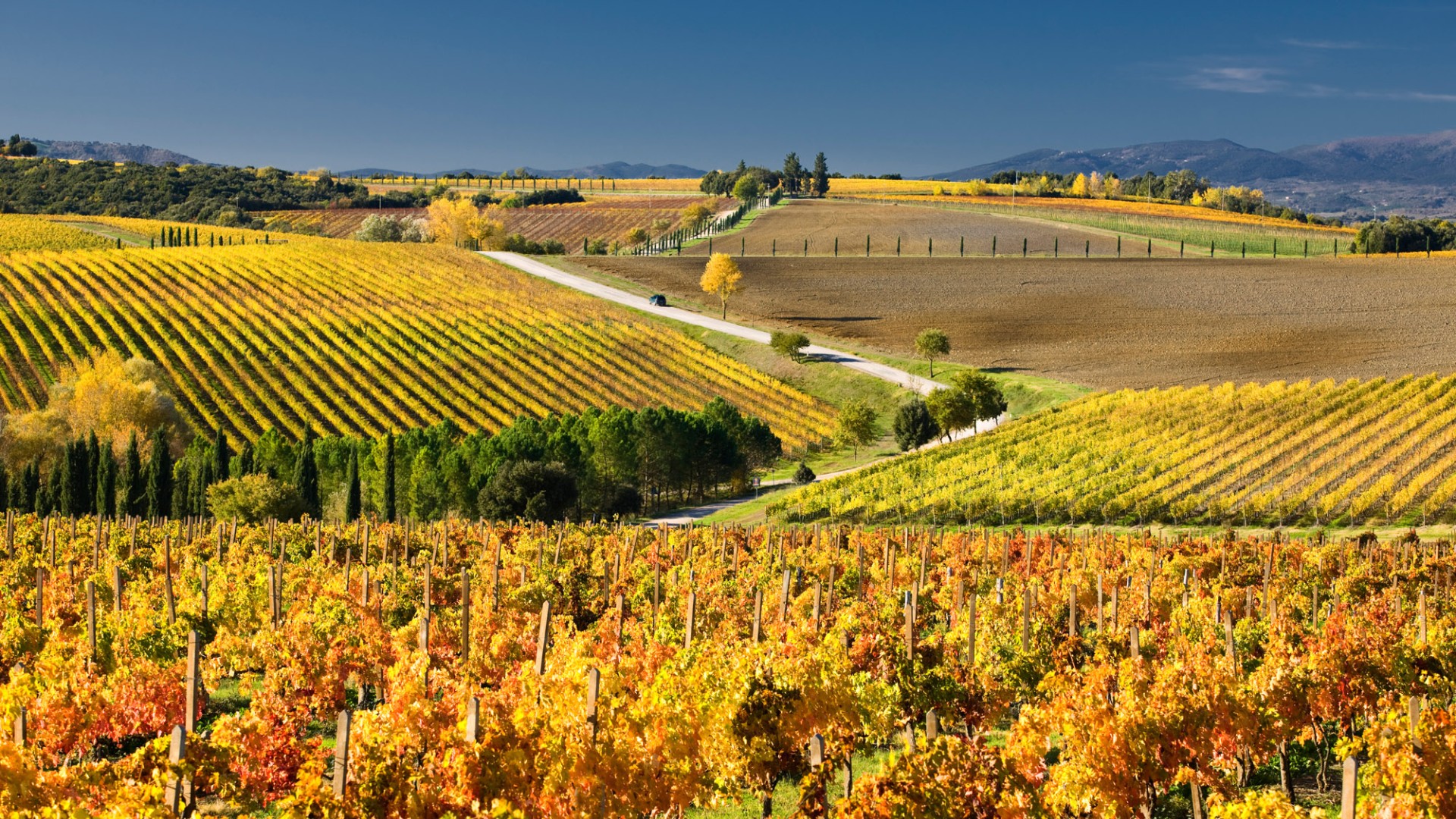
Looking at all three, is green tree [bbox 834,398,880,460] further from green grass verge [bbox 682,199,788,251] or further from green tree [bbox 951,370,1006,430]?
green grass verge [bbox 682,199,788,251]

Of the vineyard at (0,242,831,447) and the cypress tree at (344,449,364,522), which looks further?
the vineyard at (0,242,831,447)

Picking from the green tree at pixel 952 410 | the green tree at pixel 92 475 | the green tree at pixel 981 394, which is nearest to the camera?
the green tree at pixel 92 475

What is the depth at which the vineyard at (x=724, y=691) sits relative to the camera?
39.5 feet

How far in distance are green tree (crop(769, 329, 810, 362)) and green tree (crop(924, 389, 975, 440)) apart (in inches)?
710

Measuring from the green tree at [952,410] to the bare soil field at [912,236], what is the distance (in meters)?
63.5

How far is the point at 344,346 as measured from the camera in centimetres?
8456

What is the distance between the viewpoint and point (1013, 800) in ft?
38.9

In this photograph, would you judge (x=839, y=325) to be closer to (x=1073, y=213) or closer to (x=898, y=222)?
(x=898, y=222)

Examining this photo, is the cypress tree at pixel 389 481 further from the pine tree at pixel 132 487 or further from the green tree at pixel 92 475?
the green tree at pixel 92 475

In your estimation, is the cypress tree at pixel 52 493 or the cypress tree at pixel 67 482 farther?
the cypress tree at pixel 52 493

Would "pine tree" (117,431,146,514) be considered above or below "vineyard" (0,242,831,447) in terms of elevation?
below

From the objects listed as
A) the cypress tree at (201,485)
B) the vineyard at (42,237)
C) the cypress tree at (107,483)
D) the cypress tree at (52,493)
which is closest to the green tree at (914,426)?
the cypress tree at (201,485)

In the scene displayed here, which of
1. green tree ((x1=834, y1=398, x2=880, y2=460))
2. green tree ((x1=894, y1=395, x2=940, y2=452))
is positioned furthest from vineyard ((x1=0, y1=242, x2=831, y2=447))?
green tree ((x1=894, y1=395, x2=940, y2=452))

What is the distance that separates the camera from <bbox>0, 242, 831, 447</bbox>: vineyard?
7512 centimetres
